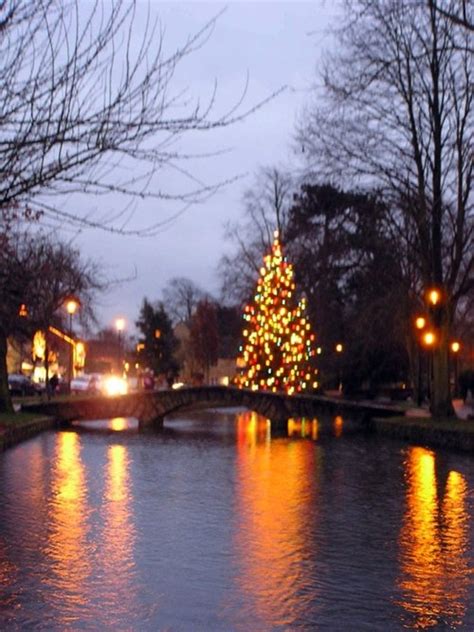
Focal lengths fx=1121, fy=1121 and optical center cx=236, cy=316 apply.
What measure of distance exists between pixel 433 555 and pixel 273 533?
2.28m

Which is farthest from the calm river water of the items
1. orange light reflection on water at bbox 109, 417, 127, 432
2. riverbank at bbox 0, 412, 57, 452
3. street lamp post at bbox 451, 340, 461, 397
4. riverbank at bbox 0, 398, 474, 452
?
street lamp post at bbox 451, 340, 461, 397

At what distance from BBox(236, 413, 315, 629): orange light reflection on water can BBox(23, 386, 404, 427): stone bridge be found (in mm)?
18158

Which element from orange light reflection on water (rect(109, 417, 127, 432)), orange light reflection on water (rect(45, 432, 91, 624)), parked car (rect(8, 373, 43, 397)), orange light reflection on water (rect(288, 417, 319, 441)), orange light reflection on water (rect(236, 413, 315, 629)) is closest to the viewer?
orange light reflection on water (rect(236, 413, 315, 629))

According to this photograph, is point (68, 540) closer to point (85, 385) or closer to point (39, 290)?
point (39, 290)

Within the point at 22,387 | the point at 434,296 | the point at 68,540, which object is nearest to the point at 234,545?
the point at 68,540

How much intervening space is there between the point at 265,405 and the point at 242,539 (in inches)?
1307

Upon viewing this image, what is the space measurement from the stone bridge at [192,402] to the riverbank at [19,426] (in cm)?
158

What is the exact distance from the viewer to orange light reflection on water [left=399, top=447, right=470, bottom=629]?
945cm

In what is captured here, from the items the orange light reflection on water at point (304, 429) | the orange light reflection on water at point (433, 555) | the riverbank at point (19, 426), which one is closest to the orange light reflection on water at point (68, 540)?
the orange light reflection on water at point (433, 555)

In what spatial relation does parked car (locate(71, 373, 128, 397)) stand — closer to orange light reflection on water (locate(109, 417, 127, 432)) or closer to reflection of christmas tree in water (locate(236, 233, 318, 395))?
reflection of christmas tree in water (locate(236, 233, 318, 395))

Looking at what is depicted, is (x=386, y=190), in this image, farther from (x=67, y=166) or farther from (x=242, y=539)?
(x=67, y=166)

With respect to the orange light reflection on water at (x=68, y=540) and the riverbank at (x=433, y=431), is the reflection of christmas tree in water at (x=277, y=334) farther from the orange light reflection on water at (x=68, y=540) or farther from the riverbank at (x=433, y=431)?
the orange light reflection on water at (x=68, y=540)

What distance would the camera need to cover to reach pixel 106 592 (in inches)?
394

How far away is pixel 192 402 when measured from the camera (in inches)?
1850
